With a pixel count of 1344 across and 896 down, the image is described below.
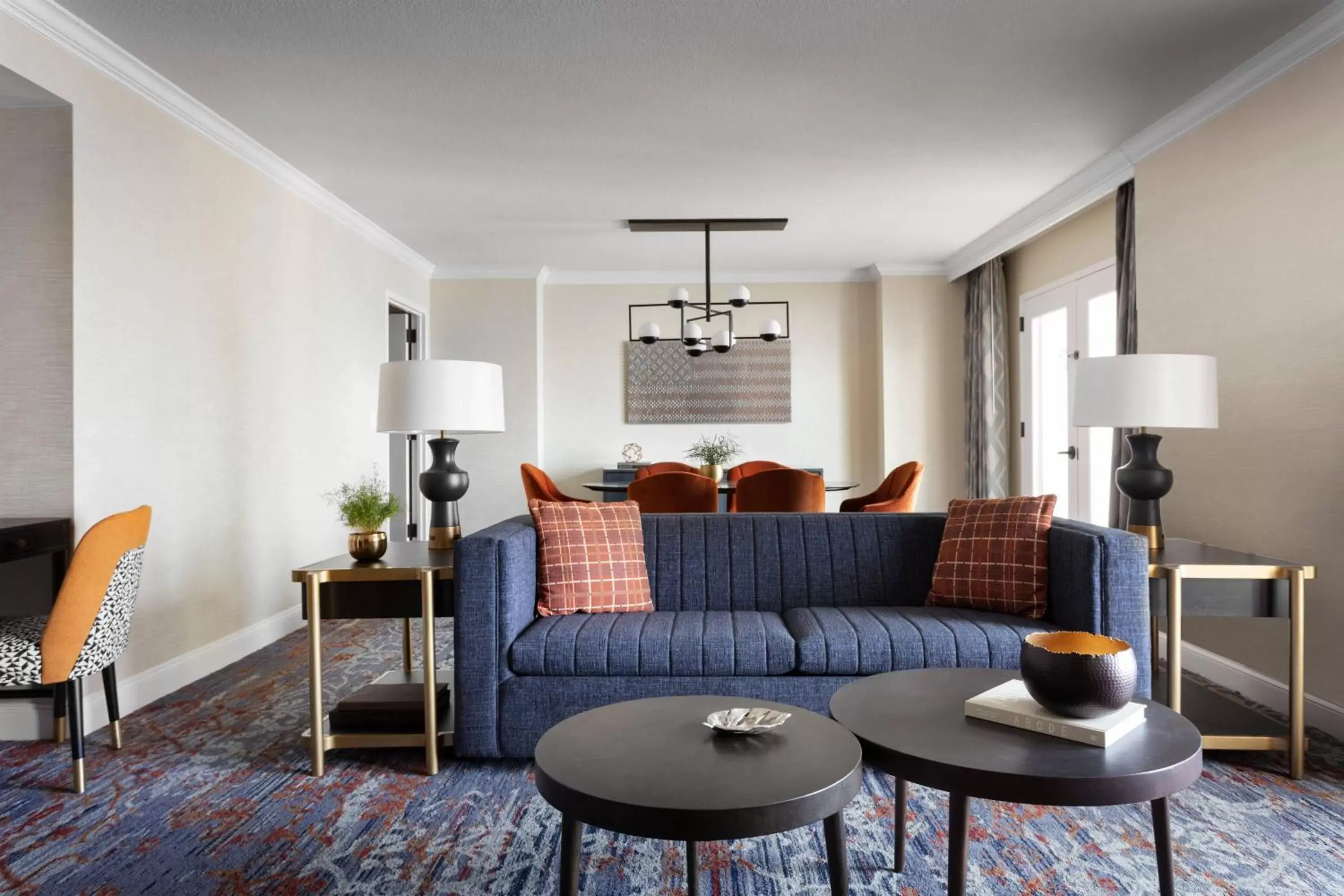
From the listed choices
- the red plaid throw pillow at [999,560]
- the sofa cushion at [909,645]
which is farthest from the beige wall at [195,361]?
the red plaid throw pillow at [999,560]

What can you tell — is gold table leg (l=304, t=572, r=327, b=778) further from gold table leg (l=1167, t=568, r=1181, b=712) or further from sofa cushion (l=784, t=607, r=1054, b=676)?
gold table leg (l=1167, t=568, r=1181, b=712)

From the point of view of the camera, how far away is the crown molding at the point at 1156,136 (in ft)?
9.44

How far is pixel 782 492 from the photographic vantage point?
418 centimetres

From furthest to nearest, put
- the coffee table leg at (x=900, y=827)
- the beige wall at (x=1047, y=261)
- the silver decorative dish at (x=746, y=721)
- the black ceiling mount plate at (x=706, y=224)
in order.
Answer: the black ceiling mount plate at (x=706, y=224) < the beige wall at (x=1047, y=261) < the coffee table leg at (x=900, y=827) < the silver decorative dish at (x=746, y=721)

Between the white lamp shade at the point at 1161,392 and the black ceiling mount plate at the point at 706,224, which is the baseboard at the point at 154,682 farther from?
the white lamp shade at the point at 1161,392

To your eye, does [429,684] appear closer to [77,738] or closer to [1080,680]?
[77,738]

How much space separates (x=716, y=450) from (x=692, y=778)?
4440 mm

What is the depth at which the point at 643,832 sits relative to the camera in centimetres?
123

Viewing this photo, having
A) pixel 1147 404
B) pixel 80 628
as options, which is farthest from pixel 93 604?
→ pixel 1147 404

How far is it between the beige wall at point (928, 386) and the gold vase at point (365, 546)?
5.02 metres

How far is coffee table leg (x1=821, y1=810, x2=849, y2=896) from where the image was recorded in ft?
4.59

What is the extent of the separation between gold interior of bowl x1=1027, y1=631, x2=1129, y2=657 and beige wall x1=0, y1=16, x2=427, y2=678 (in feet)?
10.1

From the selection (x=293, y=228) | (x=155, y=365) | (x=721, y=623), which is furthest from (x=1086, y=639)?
(x=293, y=228)

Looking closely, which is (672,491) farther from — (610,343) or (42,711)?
(610,343)
